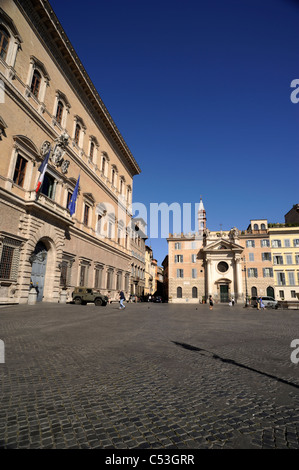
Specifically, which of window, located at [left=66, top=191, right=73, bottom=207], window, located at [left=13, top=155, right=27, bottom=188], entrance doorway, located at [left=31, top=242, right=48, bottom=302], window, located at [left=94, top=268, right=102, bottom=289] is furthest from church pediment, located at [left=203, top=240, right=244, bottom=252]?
window, located at [left=13, top=155, right=27, bottom=188]

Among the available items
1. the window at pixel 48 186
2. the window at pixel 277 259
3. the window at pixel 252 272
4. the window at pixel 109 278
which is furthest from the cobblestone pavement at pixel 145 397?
the window at pixel 277 259

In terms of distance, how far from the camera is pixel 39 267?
61.8ft

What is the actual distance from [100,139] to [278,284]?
3651cm

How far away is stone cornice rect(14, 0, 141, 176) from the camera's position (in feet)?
59.1

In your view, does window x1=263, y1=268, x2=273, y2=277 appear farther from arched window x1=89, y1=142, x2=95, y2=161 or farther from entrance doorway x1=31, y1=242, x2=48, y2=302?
entrance doorway x1=31, y1=242, x2=48, y2=302

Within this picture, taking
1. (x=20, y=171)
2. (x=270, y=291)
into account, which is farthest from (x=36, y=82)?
(x=270, y=291)

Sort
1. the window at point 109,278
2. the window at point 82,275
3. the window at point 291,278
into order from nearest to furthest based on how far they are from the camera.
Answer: the window at point 82,275 → the window at point 109,278 → the window at point 291,278

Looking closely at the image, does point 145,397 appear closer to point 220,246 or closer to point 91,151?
point 91,151

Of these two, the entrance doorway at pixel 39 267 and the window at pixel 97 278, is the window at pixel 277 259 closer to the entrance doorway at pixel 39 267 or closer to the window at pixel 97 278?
the window at pixel 97 278

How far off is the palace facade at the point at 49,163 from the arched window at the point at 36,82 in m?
0.07

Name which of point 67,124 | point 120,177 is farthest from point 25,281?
point 120,177

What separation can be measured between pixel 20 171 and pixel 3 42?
25.6 feet

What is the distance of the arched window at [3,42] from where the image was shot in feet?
50.7

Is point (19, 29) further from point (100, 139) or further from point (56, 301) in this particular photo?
point (56, 301)
